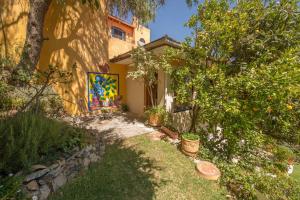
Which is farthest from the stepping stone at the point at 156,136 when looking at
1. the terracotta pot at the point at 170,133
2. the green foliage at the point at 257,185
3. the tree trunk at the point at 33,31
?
the tree trunk at the point at 33,31

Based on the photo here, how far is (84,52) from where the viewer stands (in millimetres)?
7047

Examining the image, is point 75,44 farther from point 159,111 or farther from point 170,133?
point 170,133

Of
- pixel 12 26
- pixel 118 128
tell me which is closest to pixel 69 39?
pixel 12 26

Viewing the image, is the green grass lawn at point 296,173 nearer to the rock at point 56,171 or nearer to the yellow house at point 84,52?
the yellow house at point 84,52

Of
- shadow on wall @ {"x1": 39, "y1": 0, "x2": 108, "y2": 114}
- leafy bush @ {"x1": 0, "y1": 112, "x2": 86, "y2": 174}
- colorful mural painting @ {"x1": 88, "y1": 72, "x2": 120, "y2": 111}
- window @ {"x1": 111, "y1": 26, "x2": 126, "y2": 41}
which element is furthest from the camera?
window @ {"x1": 111, "y1": 26, "x2": 126, "y2": 41}

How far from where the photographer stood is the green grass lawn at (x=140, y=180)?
257 cm

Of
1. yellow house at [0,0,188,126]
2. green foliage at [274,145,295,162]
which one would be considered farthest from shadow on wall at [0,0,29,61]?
green foliage at [274,145,295,162]

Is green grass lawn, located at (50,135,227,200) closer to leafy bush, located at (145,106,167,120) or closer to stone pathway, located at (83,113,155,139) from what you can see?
stone pathway, located at (83,113,155,139)

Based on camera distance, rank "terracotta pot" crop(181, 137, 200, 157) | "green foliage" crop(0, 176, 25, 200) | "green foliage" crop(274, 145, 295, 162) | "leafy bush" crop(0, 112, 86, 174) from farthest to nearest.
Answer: "green foliage" crop(274, 145, 295, 162) < "terracotta pot" crop(181, 137, 200, 157) < "leafy bush" crop(0, 112, 86, 174) < "green foliage" crop(0, 176, 25, 200)

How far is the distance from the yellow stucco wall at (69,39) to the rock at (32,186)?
4.66 m

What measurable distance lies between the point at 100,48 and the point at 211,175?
7716 mm

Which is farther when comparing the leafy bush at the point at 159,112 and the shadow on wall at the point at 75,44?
the shadow on wall at the point at 75,44

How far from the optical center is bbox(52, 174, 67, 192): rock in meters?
2.48

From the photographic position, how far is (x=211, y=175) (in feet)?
10.7
